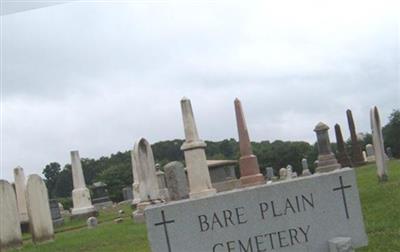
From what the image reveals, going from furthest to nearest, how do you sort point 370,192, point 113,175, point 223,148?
point 223,148, point 113,175, point 370,192

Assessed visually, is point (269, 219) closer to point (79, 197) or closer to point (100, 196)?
point (79, 197)

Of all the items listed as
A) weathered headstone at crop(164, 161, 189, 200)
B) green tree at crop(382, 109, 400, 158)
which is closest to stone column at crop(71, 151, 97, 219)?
weathered headstone at crop(164, 161, 189, 200)

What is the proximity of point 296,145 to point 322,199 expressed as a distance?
52.7 meters

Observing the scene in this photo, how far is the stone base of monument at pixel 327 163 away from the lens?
18.2 metres

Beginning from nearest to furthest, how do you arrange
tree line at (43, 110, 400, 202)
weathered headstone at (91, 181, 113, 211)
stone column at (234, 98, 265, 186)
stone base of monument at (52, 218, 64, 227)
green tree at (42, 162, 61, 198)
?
stone column at (234, 98, 265, 186)
stone base of monument at (52, 218, 64, 227)
weathered headstone at (91, 181, 113, 211)
tree line at (43, 110, 400, 202)
green tree at (42, 162, 61, 198)

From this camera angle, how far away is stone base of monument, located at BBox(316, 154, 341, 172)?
18234 mm

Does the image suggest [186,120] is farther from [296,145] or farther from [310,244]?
[296,145]

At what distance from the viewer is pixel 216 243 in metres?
5.18

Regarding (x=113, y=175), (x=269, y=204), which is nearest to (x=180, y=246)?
(x=269, y=204)

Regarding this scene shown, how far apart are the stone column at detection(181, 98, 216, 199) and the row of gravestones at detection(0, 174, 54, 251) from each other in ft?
11.9

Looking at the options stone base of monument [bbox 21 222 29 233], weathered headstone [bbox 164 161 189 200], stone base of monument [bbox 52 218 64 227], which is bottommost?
stone base of monument [bbox 52 218 64 227]

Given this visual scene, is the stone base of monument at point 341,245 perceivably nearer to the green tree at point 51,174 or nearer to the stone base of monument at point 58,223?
the stone base of monument at point 58,223

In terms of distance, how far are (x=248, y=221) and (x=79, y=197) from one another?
1762 centimetres

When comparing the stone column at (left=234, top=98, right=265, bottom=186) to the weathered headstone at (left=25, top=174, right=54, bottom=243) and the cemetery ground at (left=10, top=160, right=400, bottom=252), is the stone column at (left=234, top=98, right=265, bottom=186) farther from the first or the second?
the weathered headstone at (left=25, top=174, right=54, bottom=243)
